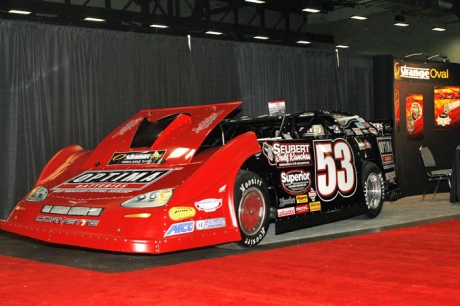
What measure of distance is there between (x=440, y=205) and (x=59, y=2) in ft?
27.1

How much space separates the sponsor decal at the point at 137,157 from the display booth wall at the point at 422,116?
6835mm

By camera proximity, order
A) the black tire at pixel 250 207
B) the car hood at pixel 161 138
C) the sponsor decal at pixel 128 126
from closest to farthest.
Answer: the black tire at pixel 250 207 → the car hood at pixel 161 138 → the sponsor decal at pixel 128 126

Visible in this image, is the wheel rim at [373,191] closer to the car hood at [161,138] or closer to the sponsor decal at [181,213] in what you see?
the car hood at [161,138]

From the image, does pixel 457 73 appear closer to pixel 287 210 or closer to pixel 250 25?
pixel 250 25

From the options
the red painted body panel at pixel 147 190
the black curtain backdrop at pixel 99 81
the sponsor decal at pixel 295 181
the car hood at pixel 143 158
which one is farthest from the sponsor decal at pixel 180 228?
the black curtain backdrop at pixel 99 81

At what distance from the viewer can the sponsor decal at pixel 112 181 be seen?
5.90 m

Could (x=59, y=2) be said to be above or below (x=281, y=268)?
above

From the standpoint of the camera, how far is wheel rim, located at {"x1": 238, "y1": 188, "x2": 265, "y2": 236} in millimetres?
6219

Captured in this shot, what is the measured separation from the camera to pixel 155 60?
9.85m

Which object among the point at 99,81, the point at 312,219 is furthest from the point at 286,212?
the point at 99,81

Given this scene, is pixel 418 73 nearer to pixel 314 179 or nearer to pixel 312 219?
pixel 314 179

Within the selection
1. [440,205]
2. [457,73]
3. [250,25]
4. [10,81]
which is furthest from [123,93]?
[250,25]

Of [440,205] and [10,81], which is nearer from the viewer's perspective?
[10,81]

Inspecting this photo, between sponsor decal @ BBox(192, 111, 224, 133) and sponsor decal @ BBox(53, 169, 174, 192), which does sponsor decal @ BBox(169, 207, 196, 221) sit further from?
sponsor decal @ BBox(192, 111, 224, 133)
